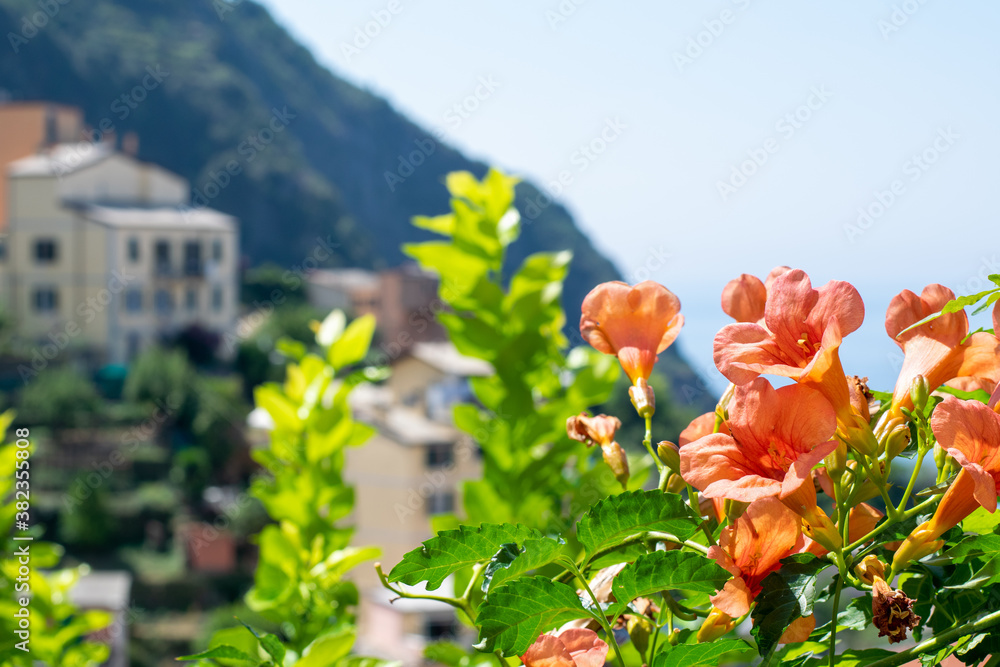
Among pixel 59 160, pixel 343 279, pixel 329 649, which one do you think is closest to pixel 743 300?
pixel 329 649

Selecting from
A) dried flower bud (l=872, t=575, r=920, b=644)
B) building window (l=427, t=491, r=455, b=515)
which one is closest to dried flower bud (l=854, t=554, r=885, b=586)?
dried flower bud (l=872, t=575, r=920, b=644)

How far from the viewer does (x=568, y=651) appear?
1.17ft

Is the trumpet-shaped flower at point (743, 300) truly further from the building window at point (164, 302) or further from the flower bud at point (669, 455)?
the building window at point (164, 302)

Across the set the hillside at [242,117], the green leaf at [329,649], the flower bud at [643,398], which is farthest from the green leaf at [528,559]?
the hillside at [242,117]

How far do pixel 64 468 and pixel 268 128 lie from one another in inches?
706

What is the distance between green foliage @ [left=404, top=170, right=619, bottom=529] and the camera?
0.96 m

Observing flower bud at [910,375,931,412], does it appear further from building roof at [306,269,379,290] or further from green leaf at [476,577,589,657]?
building roof at [306,269,379,290]

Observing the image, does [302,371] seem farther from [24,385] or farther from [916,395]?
[24,385]

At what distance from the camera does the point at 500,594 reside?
0.32 m

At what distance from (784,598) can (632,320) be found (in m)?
0.17

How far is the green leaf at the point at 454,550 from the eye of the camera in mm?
323

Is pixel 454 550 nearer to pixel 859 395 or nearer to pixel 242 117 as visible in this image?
pixel 859 395

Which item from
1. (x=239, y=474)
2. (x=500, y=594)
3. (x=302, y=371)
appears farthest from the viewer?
(x=239, y=474)

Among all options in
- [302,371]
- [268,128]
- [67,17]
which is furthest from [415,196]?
[302,371]
